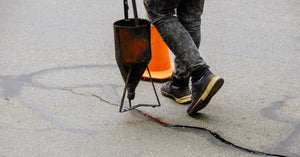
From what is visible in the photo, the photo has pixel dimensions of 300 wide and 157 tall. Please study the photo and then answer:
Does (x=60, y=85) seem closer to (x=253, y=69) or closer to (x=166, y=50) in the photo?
(x=166, y=50)

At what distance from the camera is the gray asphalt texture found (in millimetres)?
2974

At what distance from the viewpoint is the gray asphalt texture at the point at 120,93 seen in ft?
9.76

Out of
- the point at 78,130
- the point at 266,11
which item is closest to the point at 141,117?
the point at 78,130

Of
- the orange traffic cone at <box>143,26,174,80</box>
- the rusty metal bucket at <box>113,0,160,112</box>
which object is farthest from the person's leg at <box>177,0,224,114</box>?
A: the orange traffic cone at <box>143,26,174,80</box>

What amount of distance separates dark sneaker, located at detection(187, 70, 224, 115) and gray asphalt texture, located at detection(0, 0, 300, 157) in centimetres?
24

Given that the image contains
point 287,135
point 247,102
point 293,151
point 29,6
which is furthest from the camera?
point 29,6

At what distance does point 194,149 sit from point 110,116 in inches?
33.2

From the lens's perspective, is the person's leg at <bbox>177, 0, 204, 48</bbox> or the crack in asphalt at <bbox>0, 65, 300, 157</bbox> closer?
the crack in asphalt at <bbox>0, 65, 300, 157</bbox>

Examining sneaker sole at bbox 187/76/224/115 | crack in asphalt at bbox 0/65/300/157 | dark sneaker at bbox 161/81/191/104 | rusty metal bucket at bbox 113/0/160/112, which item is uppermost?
rusty metal bucket at bbox 113/0/160/112

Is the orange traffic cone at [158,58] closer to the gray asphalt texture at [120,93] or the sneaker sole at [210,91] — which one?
the gray asphalt texture at [120,93]

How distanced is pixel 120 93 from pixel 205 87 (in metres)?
1.13

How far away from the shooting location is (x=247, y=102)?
369 centimetres

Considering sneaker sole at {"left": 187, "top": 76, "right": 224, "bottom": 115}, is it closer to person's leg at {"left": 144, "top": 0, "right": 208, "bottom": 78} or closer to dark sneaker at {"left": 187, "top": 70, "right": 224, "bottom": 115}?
dark sneaker at {"left": 187, "top": 70, "right": 224, "bottom": 115}

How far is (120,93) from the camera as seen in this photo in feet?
12.8
